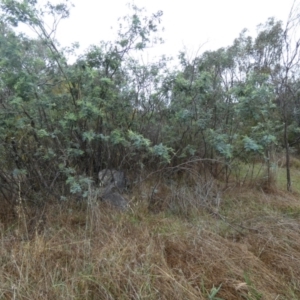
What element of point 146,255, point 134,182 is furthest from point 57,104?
point 146,255

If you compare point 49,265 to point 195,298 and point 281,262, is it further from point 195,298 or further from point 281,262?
point 281,262

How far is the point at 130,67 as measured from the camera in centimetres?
406

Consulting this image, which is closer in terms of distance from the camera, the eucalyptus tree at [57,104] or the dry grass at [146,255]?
the dry grass at [146,255]

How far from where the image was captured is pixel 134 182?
3.97 m

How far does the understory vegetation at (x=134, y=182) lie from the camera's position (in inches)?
77.8

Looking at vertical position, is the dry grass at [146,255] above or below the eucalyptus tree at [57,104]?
below

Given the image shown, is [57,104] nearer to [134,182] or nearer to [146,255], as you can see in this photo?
[134,182]

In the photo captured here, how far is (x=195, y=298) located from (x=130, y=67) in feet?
11.4

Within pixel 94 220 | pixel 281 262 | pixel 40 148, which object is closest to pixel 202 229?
pixel 281 262

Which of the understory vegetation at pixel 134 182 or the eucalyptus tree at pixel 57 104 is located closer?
the understory vegetation at pixel 134 182

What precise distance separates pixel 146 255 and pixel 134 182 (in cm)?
188

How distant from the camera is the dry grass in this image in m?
1.85

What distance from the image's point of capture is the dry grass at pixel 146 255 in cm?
185

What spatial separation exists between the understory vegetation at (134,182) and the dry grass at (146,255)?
0.01 m
